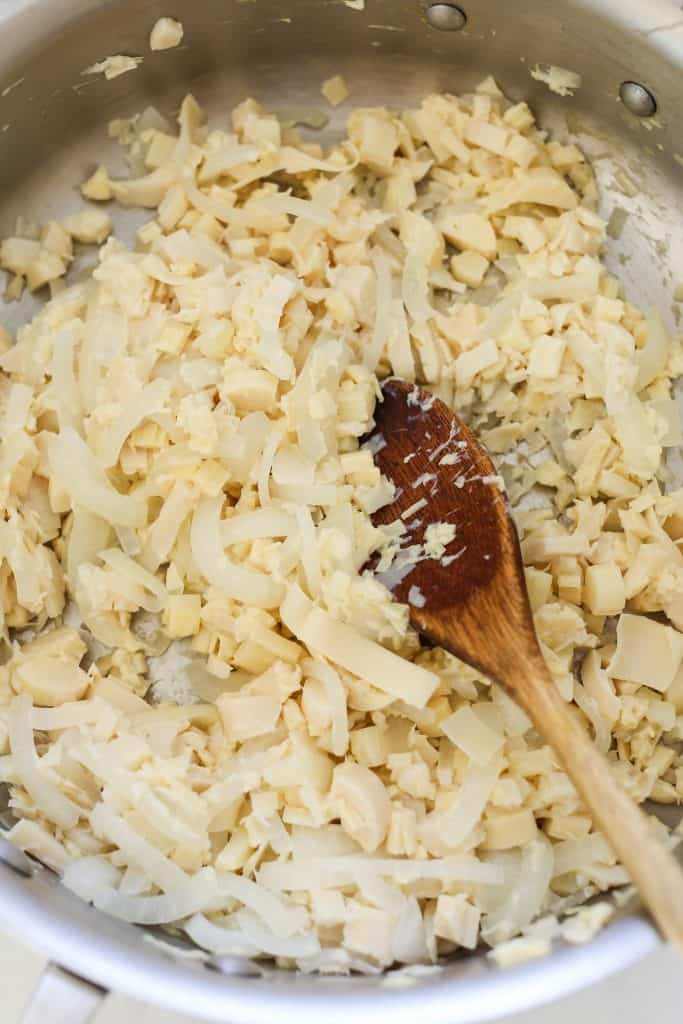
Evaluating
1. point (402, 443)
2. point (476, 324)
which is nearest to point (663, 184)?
point (476, 324)

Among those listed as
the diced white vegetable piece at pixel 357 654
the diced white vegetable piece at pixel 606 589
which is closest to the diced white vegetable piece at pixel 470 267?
the diced white vegetable piece at pixel 606 589

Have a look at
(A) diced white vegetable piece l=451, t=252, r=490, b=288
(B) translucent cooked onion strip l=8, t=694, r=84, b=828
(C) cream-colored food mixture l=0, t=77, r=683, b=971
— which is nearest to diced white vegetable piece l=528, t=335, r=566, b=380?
(C) cream-colored food mixture l=0, t=77, r=683, b=971

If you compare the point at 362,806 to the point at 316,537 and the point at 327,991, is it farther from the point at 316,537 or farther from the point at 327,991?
the point at 316,537

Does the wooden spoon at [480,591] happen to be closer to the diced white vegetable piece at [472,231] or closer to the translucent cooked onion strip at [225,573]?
the translucent cooked onion strip at [225,573]

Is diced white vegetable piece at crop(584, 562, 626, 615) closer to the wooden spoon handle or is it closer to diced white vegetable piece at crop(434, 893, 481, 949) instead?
the wooden spoon handle

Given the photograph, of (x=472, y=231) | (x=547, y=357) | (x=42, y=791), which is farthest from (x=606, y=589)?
(x=42, y=791)

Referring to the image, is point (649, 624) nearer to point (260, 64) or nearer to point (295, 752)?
point (295, 752)
